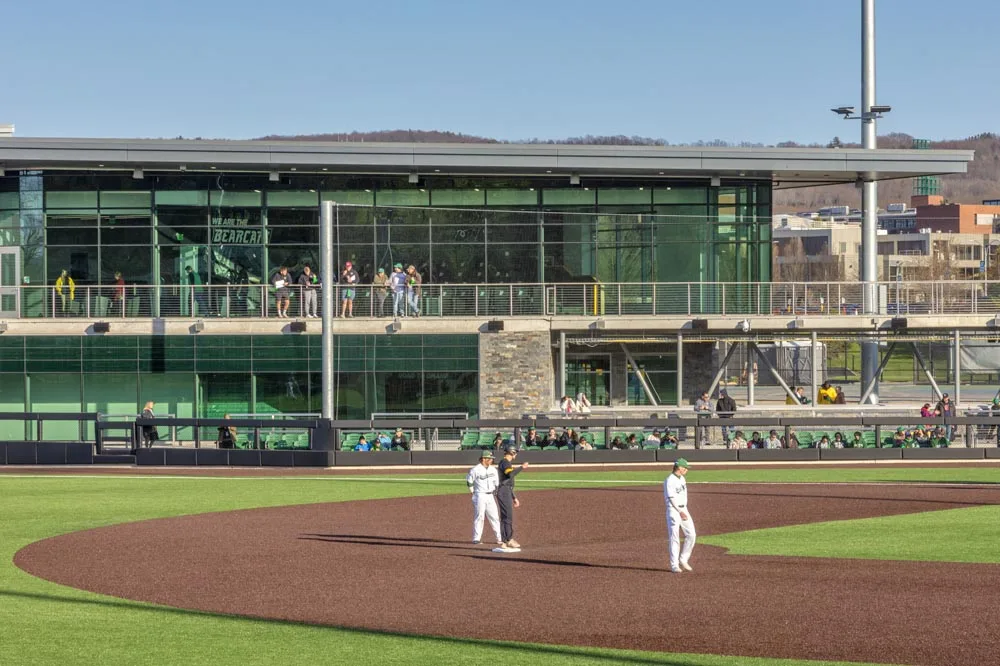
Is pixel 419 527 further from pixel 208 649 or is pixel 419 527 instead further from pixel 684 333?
pixel 684 333

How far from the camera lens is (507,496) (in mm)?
20406

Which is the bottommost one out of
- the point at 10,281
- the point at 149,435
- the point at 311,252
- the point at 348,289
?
A: the point at 149,435

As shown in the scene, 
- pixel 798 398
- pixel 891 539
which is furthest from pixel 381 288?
pixel 891 539

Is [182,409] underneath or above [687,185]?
underneath

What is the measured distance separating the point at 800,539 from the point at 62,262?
101 ft

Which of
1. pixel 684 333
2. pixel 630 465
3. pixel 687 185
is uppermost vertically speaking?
pixel 687 185

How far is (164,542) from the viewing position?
22031 millimetres

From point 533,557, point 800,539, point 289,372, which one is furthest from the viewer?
point 289,372

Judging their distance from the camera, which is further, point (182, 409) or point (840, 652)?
point (182, 409)

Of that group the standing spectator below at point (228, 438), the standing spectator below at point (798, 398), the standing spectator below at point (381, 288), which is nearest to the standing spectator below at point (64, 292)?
the standing spectator below at point (381, 288)

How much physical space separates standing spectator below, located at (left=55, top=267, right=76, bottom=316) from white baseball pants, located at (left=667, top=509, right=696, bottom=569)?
29711 mm

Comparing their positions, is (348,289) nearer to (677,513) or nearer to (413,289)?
(413,289)

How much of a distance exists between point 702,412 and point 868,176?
506 inches

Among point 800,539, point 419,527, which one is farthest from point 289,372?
point 800,539
